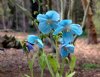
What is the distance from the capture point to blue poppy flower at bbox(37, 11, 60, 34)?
277 cm

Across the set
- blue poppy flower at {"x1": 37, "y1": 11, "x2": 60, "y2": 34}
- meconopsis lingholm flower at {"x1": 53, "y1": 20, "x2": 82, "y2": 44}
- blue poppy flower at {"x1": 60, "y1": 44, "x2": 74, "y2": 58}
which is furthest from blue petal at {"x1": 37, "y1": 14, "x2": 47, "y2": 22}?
blue poppy flower at {"x1": 60, "y1": 44, "x2": 74, "y2": 58}

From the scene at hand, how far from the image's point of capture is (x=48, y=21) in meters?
2.77

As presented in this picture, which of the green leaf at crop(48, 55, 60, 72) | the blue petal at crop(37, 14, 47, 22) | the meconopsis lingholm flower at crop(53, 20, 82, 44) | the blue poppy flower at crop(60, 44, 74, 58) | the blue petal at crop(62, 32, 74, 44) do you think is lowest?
the green leaf at crop(48, 55, 60, 72)

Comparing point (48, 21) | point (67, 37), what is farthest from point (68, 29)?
point (48, 21)

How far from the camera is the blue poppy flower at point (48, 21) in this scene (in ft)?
9.07

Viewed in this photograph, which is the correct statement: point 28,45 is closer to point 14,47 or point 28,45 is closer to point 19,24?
point 14,47

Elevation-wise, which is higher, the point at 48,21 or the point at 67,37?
the point at 48,21

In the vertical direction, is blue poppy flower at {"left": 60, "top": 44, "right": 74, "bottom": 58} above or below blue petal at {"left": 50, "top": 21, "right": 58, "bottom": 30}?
below

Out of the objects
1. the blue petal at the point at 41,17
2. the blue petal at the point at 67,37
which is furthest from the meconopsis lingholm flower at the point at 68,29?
the blue petal at the point at 41,17

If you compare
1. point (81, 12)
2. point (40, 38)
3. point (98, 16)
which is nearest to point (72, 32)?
point (40, 38)

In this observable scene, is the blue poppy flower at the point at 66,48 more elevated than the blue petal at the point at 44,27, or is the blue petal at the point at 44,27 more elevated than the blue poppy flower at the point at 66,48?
the blue petal at the point at 44,27

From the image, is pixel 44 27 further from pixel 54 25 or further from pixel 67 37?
pixel 67 37

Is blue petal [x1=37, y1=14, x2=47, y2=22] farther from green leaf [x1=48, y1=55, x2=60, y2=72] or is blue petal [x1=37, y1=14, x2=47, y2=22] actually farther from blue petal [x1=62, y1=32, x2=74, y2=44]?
green leaf [x1=48, y1=55, x2=60, y2=72]

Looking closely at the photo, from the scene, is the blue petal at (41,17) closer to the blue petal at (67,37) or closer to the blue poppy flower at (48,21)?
the blue poppy flower at (48,21)
